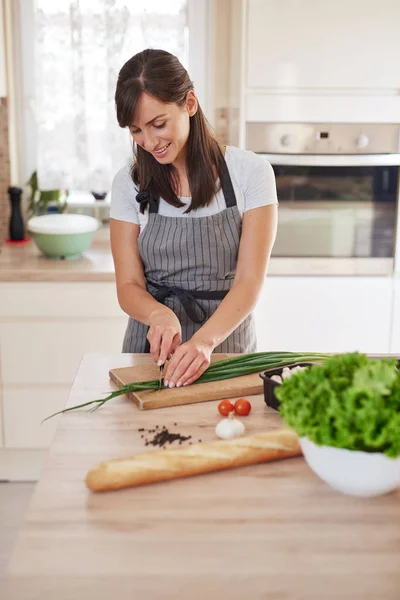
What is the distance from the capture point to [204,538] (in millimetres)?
1082

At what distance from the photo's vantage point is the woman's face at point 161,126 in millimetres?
1874

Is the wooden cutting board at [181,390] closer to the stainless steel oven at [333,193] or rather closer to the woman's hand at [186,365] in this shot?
the woman's hand at [186,365]

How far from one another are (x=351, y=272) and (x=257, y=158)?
1215 millimetres

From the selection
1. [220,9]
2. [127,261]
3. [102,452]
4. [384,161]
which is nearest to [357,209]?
[384,161]

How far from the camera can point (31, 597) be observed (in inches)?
37.6

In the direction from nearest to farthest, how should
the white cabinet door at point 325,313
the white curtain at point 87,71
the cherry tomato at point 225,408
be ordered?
the cherry tomato at point 225,408, the white cabinet door at point 325,313, the white curtain at point 87,71

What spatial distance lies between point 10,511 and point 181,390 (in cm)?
176

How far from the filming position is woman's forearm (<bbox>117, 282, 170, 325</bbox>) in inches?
76.7

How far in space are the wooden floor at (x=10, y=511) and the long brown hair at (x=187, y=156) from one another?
1440 millimetres

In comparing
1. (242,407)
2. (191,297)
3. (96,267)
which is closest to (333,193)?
(96,267)

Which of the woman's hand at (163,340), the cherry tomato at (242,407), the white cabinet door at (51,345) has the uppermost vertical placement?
the woman's hand at (163,340)

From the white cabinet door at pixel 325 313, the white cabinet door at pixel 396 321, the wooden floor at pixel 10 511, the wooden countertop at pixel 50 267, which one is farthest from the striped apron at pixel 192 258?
the white cabinet door at pixel 396 321

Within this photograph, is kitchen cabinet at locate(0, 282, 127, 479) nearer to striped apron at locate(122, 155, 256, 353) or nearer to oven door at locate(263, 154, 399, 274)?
oven door at locate(263, 154, 399, 274)

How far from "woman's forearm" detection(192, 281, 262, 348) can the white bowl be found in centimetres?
66
